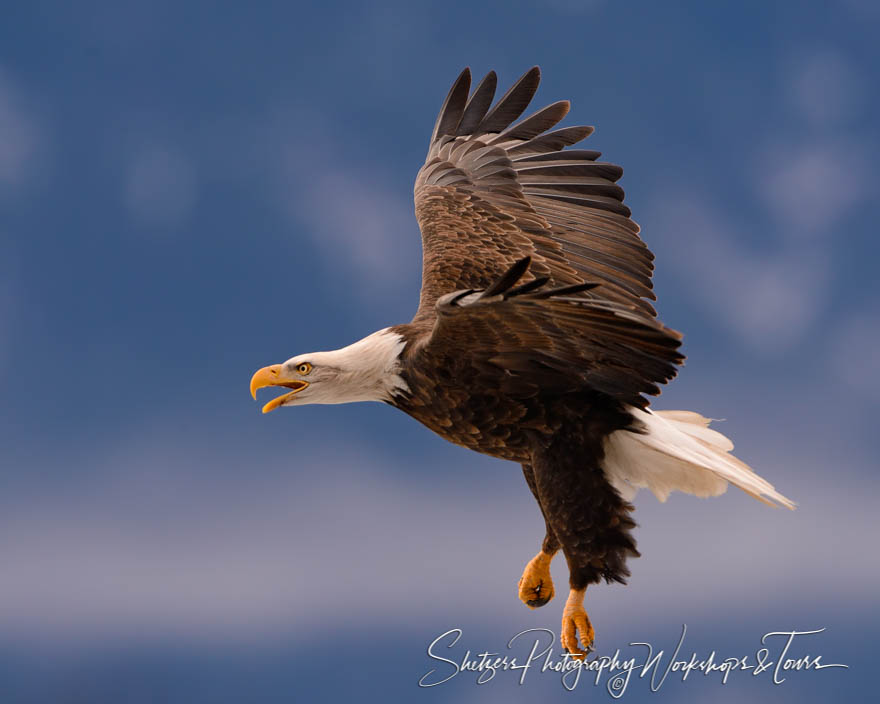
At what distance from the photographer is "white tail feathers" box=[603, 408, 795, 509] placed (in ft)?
14.7

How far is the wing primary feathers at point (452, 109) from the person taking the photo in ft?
20.1

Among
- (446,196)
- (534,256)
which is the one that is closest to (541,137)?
(446,196)

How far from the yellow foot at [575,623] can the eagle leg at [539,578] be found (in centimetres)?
48

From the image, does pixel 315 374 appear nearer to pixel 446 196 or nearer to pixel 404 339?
pixel 404 339

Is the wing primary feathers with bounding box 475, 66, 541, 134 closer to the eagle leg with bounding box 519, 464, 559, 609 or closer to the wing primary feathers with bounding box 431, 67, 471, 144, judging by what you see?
the wing primary feathers with bounding box 431, 67, 471, 144

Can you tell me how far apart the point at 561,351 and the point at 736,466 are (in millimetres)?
1080

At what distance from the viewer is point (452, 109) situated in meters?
6.16

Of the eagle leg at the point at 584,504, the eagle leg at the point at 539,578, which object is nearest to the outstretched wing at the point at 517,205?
the eagle leg at the point at 584,504

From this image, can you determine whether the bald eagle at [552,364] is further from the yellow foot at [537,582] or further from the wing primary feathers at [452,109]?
the wing primary feathers at [452,109]

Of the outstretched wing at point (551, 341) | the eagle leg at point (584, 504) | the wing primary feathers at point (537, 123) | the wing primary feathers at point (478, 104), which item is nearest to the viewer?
the outstretched wing at point (551, 341)

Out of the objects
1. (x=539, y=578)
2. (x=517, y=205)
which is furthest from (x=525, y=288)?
(x=517, y=205)

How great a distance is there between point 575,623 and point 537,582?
54 centimetres

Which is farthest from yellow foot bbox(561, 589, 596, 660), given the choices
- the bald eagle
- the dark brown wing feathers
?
the dark brown wing feathers

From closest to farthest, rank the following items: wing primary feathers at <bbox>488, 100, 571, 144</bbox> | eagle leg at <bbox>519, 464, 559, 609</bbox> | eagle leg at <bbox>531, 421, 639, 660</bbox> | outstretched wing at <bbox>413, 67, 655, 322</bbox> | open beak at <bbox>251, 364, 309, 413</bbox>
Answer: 1. eagle leg at <bbox>531, 421, 639, 660</bbox>
2. open beak at <bbox>251, 364, 309, 413</bbox>
3. eagle leg at <bbox>519, 464, 559, 609</bbox>
4. outstretched wing at <bbox>413, 67, 655, 322</bbox>
5. wing primary feathers at <bbox>488, 100, 571, 144</bbox>
